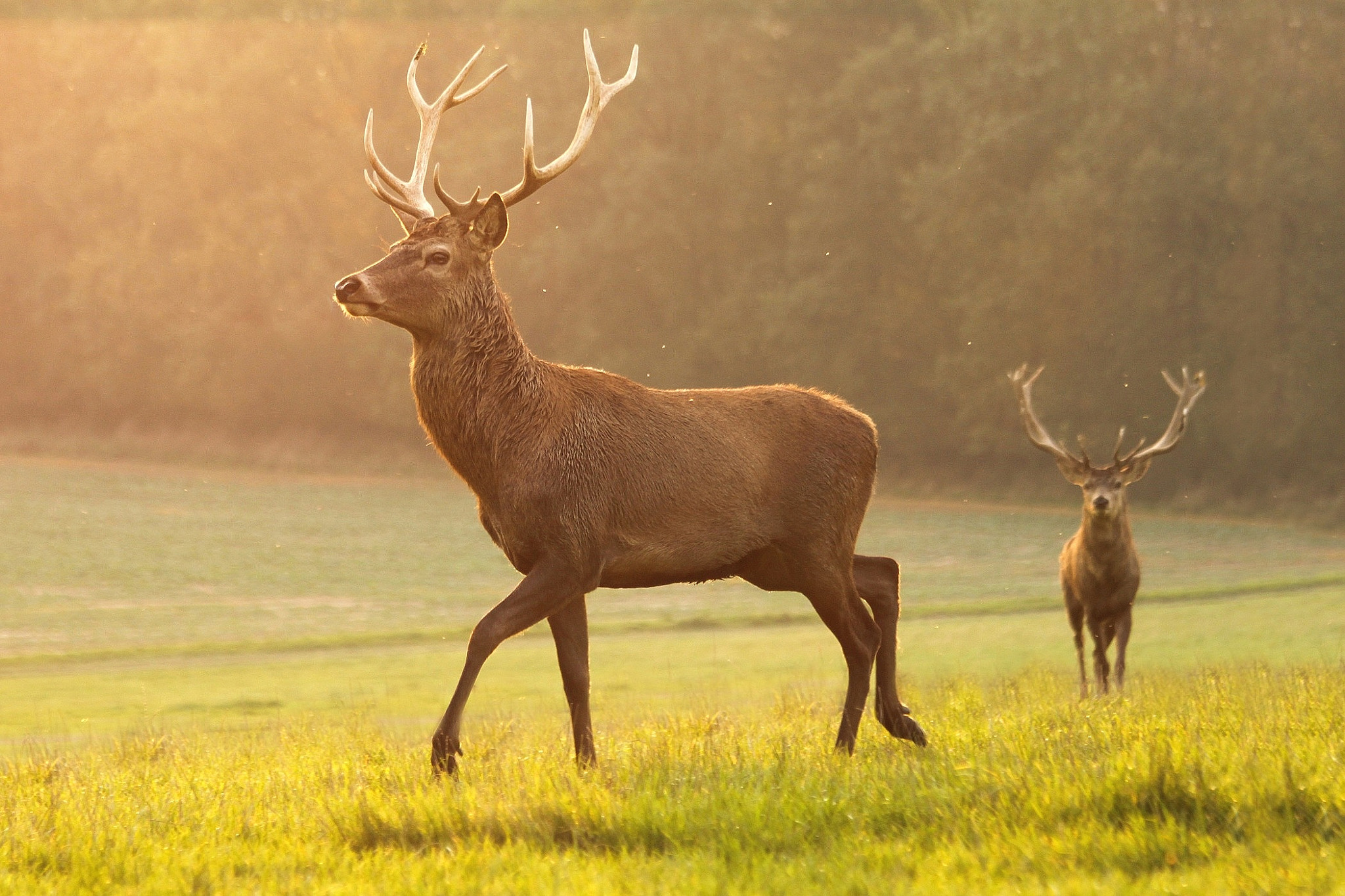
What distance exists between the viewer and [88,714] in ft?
39.3

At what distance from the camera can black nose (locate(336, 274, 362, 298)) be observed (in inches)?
266

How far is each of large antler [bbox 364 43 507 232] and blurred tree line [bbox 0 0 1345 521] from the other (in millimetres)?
24347

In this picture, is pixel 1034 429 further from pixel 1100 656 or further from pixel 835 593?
pixel 835 593

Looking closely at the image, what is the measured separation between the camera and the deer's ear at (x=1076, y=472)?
13.0 metres

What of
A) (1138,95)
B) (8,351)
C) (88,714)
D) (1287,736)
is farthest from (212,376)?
(1287,736)

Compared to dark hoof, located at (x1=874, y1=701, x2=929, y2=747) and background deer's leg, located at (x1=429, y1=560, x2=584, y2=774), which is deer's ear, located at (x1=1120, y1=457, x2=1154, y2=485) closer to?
dark hoof, located at (x1=874, y1=701, x2=929, y2=747)

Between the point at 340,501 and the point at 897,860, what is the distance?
25388 mm

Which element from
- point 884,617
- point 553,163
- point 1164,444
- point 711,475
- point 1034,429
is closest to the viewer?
point 711,475

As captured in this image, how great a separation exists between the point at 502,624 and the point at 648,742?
130 cm

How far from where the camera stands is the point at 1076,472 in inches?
516

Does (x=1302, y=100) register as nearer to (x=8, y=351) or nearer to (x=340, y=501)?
(x=340, y=501)

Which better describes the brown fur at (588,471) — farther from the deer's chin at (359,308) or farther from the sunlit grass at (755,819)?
the sunlit grass at (755,819)

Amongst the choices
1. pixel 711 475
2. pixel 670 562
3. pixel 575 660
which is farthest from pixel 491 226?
pixel 575 660

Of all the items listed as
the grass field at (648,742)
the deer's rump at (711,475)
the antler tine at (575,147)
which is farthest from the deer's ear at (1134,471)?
the antler tine at (575,147)
